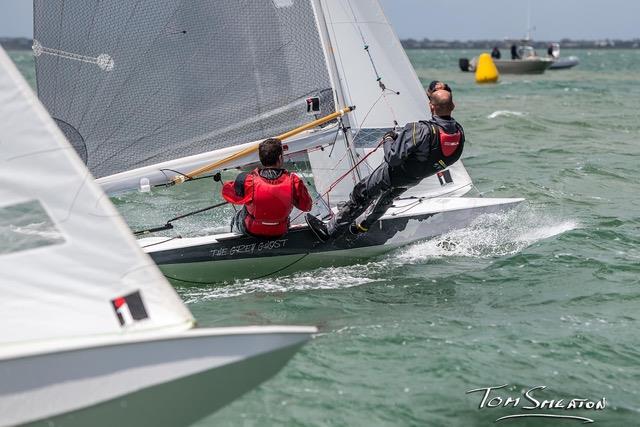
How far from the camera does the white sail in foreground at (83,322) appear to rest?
312 centimetres

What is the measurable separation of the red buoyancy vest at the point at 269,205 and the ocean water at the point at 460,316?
0.38 meters

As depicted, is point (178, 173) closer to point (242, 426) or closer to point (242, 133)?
point (242, 133)

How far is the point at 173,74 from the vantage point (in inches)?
263

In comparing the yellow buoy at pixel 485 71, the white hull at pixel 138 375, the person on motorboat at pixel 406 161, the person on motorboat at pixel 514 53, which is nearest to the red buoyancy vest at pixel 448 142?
the person on motorboat at pixel 406 161

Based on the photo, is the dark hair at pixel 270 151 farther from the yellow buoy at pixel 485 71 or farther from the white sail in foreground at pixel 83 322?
the yellow buoy at pixel 485 71

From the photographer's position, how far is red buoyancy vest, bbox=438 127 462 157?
6414 mm

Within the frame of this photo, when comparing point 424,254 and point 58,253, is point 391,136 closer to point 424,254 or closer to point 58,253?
point 424,254

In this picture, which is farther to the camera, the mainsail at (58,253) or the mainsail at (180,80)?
the mainsail at (180,80)

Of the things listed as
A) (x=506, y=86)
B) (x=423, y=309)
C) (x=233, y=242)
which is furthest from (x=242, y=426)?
(x=506, y=86)

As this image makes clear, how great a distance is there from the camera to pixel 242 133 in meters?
6.78

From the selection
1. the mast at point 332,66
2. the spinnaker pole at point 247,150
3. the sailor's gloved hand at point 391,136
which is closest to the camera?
the spinnaker pole at point 247,150

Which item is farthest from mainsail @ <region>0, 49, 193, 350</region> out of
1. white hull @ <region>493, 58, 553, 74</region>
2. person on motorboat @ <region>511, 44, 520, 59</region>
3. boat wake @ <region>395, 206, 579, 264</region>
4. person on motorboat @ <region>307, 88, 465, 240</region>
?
person on motorboat @ <region>511, 44, 520, 59</region>

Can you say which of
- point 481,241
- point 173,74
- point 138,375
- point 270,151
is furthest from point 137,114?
point 138,375
